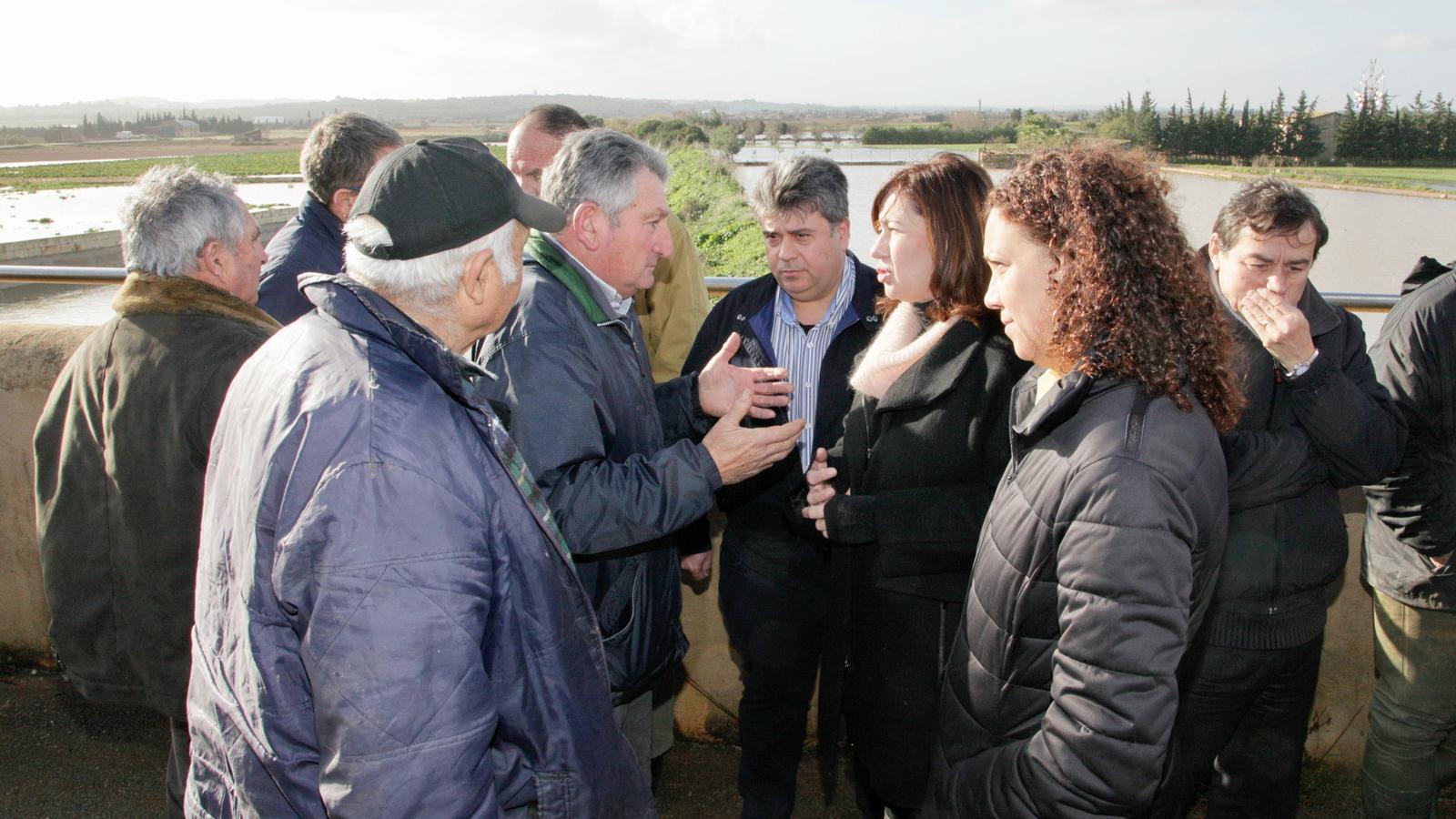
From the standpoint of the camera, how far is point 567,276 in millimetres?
2342

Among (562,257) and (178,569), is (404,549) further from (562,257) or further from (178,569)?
(178,569)

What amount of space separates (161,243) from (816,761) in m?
2.70

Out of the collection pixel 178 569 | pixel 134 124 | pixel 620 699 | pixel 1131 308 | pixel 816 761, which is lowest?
pixel 816 761

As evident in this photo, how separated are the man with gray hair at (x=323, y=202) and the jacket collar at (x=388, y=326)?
76.2 inches

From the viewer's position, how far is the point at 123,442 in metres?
2.41

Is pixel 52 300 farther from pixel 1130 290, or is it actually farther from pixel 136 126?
pixel 136 126

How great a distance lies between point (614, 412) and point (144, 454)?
124 cm

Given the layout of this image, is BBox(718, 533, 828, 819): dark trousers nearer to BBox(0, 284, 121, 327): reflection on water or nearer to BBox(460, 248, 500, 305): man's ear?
BBox(460, 248, 500, 305): man's ear

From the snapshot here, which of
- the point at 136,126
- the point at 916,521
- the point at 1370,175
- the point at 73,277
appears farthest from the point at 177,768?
the point at 136,126

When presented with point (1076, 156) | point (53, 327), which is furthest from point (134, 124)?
point (1076, 156)

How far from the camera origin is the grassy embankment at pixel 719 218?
1443 cm

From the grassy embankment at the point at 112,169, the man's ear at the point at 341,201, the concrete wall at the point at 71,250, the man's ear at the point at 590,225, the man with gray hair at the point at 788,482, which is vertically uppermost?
the grassy embankment at the point at 112,169

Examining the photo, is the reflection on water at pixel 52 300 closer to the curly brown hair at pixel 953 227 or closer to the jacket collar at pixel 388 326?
the jacket collar at pixel 388 326

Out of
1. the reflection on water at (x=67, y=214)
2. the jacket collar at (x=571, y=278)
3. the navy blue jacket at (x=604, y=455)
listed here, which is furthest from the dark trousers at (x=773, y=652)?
the reflection on water at (x=67, y=214)
